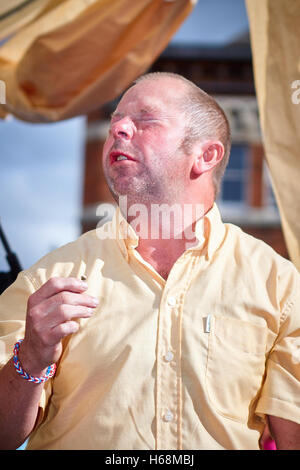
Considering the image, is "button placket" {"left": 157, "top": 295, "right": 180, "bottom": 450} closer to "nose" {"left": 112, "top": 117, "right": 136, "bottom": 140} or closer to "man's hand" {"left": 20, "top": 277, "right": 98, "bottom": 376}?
"man's hand" {"left": 20, "top": 277, "right": 98, "bottom": 376}

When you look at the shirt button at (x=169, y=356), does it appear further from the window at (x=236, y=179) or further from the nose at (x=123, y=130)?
the window at (x=236, y=179)

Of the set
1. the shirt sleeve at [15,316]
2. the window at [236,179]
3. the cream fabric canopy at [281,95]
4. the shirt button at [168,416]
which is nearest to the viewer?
the shirt button at [168,416]

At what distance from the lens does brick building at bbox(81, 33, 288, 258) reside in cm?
1191

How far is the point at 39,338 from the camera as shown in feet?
4.76

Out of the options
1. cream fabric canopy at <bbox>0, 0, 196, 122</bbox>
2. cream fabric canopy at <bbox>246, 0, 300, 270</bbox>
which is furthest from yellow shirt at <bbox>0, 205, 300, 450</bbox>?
cream fabric canopy at <bbox>0, 0, 196, 122</bbox>

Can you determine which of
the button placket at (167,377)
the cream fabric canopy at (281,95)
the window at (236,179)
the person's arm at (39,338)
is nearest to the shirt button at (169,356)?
the button placket at (167,377)

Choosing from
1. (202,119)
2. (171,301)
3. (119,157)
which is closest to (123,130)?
(119,157)

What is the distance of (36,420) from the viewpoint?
5.42 feet

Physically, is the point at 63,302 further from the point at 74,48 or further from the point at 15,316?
the point at 74,48

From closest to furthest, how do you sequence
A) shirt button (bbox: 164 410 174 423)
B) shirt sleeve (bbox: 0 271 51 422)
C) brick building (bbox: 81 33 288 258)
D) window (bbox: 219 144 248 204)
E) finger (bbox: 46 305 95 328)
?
1. finger (bbox: 46 305 95 328)
2. shirt button (bbox: 164 410 174 423)
3. shirt sleeve (bbox: 0 271 51 422)
4. brick building (bbox: 81 33 288 258)
5. window (bbox: 219 144 248 204)

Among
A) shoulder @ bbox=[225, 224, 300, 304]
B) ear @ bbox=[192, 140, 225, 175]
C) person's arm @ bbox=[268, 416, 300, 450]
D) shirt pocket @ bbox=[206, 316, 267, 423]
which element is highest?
ear @ bbox=[192, 140, 225, 175]

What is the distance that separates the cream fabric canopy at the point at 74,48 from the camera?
281 cm

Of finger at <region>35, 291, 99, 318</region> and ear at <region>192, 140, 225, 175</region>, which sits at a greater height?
ear at <region>192, 140, 225, 175</region>

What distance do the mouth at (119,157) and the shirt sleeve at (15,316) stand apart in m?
0.41
